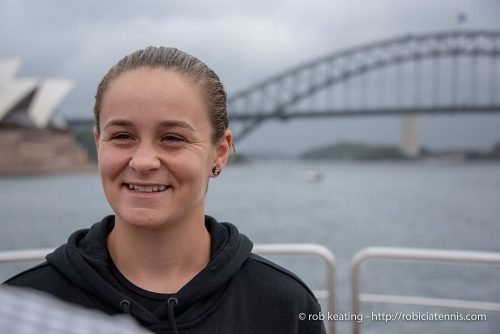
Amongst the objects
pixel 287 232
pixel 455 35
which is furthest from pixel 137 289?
pixel 455 35

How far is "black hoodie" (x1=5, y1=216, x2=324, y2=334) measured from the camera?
0.74m

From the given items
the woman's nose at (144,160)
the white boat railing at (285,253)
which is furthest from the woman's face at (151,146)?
the white boat railing at (285,253)

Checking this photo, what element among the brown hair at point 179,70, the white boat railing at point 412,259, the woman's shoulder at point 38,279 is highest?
the brown hair at point 179,70

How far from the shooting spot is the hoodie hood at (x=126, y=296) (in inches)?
28.9

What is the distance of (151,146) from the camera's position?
0.72m

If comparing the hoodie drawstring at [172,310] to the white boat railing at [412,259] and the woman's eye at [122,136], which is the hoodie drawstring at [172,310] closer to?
the woman's eye at [122,136]

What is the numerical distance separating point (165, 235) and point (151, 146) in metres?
0.13

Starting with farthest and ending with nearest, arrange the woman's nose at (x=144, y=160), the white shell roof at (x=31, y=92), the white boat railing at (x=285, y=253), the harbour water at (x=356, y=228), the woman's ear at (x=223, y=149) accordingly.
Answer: the white shell roof at (x=31, y=92), the harbour water at (x=356, y=228), the white boat railing at (x=285, y=253), the woman's ear at (x=223, y=149), the woman's nose at (x=144, y=160)

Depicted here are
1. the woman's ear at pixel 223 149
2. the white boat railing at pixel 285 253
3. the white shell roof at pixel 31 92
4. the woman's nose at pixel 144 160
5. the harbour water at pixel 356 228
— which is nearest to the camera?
the woman's nose at pixel 144 160

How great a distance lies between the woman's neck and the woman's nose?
0.09 metres

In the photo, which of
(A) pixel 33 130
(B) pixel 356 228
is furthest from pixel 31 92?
(B) pixel 356 228

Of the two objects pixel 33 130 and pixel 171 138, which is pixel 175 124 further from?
pixel 33 130

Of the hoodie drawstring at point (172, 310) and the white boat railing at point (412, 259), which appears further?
the white boat railing at point (412, 259)

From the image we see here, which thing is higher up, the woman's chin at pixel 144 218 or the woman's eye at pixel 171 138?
the woman's eye at pixel 171 138
